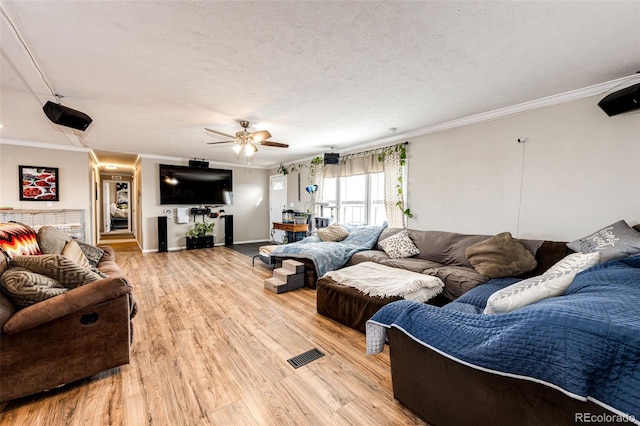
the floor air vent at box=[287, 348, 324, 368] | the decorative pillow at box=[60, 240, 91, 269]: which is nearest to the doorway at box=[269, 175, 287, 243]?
the decorative pillow at box=[60, 240, 91, 269]

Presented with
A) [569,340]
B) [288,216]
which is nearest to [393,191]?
[288,216]

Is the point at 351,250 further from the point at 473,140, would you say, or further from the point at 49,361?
the point at 49,361

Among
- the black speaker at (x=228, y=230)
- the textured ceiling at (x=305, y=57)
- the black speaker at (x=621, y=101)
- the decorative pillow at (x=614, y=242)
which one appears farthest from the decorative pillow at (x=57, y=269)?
the black speaker at (x=228, y=230)

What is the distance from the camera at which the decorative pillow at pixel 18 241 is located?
1940 mm

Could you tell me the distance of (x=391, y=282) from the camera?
2678mm

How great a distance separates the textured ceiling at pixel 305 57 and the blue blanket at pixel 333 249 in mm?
1923

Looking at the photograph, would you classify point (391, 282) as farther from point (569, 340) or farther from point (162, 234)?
point (162, 234)

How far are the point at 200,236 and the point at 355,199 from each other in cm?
432

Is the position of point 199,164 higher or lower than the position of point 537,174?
higher

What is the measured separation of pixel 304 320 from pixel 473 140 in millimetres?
3260

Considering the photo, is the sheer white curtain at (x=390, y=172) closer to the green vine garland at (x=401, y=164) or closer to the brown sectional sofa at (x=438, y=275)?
the green vine garland at (x=401, y=164)

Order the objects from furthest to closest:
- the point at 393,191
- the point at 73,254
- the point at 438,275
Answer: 1. the point at 393,191
2. the point at 438,275
3. the point at 73,254

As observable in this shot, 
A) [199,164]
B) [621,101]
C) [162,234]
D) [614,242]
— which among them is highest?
[199,164]

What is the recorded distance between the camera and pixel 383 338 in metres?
1.67
